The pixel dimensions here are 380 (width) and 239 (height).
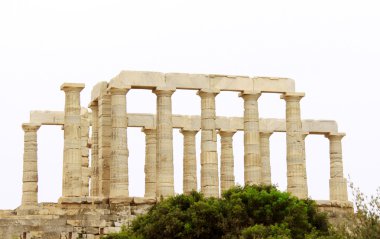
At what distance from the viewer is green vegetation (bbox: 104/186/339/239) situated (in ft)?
161

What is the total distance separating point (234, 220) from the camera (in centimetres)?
4944

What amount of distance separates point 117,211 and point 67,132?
22.4ft

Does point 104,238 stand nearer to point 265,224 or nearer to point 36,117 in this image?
point 265,224

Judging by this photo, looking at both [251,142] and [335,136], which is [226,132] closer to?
A: [251,142]

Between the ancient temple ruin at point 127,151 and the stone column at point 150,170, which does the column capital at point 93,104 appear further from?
the stone column at point 150,170

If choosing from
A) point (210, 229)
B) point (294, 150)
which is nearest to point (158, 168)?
point (294, 150)

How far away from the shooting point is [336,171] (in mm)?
76000

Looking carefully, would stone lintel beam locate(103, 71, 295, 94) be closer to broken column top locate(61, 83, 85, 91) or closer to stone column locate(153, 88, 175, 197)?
stone column locate(153, 88, 175, 197)

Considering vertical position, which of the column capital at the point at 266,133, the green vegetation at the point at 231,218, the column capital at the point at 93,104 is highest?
the column capital at the point at 93,104

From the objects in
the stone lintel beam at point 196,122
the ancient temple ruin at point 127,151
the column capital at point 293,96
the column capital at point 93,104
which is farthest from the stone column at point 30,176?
the column capital at point 293,96

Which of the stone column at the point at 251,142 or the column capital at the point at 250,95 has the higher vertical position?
the column capital at the point at 250,95

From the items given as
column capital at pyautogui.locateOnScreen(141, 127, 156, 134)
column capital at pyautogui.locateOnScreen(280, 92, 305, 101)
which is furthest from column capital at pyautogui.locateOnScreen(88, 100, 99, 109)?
column capital at pyautogui.locateOnScreen(280, 92, 305, 101)

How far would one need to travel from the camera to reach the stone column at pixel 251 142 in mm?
65938

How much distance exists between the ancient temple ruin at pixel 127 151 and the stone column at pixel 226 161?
0.56 feet
